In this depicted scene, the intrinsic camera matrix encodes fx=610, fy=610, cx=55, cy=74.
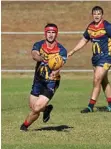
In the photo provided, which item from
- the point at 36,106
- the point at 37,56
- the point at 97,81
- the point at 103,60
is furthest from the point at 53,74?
the point at 103,60

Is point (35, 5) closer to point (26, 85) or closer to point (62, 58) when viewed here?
point (26, 85)

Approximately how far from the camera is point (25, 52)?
2378 cm

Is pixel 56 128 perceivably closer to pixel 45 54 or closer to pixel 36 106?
pixel 36 106

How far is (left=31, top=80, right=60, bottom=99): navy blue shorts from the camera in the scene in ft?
31.0

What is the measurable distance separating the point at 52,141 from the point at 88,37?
14.0ft

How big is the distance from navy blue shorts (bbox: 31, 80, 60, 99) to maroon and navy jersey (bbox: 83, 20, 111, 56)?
2.74 meters

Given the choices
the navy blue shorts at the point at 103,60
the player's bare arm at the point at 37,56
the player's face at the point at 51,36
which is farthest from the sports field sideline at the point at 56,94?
the player's face at the point at 51,36

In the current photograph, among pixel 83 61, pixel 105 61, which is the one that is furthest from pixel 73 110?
pixel 83 61

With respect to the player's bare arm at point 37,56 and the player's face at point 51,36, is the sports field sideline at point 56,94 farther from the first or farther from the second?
the player's face at point 51,36

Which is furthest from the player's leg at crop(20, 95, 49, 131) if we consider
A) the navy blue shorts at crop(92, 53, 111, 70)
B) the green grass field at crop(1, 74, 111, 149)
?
the navy blue shorts at crop(92, 53, 111, 70)

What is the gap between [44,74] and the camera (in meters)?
9.57

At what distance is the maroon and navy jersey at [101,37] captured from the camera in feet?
39.6

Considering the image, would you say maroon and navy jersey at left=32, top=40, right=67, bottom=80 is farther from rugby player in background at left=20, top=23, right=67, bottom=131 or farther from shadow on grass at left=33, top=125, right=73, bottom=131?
shadow on grass at left=33, top=125, right=73, bottom=131

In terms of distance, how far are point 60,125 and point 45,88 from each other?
40.5 inches
